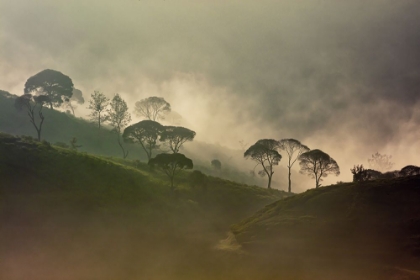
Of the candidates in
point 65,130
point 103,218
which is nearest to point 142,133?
point 103,218

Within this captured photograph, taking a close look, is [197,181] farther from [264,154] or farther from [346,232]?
[346,232]

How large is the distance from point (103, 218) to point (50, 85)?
79674mm

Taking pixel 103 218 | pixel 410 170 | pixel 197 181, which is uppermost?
pixel 410 170

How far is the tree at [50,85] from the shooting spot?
10081 centimetres

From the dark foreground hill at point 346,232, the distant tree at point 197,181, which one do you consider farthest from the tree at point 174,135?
the dark foreground hill at point 346,232

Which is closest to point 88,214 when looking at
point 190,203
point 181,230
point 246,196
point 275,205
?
point 181,230

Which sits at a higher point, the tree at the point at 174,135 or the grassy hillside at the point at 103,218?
the tree at the point at 174,135

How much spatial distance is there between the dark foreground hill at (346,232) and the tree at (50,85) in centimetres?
9152

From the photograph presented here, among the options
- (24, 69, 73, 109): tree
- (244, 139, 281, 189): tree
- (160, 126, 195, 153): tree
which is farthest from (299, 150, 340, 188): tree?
(24, 69, 73, 109): tree

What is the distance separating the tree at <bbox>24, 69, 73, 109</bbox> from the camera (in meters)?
101

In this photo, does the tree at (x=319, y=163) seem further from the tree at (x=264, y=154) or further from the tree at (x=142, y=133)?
the tree at (x=142, y=133)

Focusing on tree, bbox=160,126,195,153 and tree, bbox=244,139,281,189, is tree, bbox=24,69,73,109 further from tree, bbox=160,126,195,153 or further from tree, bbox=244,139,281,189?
tree, bbox=244,139,281,189

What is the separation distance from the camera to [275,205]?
40438mm

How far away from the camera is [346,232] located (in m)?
29.8
